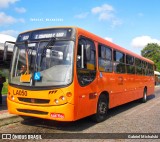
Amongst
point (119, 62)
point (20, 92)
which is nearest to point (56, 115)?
point (20, 92)

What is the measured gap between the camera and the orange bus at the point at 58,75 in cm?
710

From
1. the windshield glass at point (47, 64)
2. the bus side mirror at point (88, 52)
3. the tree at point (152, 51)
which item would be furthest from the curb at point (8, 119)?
the tree at point (152, 51)

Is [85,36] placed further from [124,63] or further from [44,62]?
[124,63]

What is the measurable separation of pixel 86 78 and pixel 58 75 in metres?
1.09

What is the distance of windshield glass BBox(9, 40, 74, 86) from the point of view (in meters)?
7.17

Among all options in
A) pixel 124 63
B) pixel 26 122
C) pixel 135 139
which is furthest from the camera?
pixel 124 63

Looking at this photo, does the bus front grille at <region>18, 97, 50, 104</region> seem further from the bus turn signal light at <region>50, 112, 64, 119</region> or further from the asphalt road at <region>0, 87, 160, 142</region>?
the asphalt road at <region>0, 87, 160, 142</region>

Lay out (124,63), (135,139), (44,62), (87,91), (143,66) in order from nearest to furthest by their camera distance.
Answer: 1. (135,139)
2. (44,62)
3. (87,91)
4. (124,63)
5. (143,66)

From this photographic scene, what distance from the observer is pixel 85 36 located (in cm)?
810

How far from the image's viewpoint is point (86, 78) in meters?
7.92

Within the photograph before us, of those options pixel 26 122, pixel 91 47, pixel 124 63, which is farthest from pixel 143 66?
→ pixel 26 122

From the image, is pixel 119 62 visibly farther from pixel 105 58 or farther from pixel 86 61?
pixel 86 61

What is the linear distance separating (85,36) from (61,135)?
9.99 ft

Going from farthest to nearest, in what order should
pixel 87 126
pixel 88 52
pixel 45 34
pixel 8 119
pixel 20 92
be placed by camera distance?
pixel 8 119 → pixel 87 126 → pixel 88 52 → pixel 45 34 → pixel 20 92
